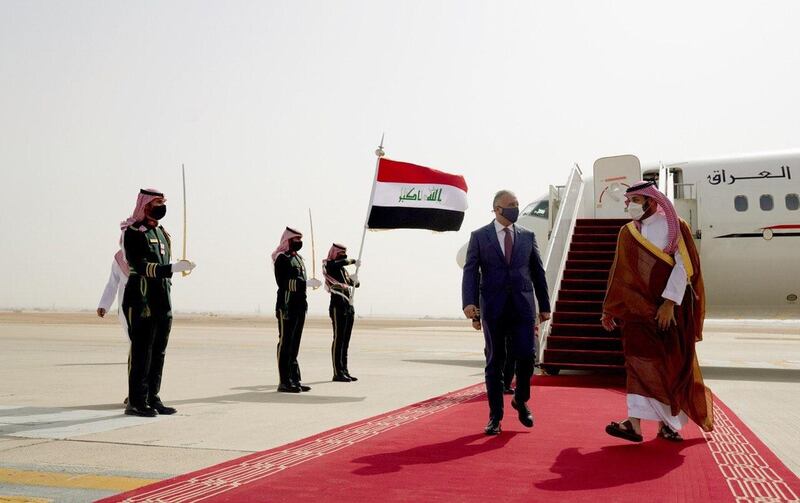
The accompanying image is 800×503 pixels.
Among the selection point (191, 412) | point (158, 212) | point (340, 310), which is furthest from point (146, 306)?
point (340, 310)

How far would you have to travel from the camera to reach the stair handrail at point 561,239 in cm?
1169

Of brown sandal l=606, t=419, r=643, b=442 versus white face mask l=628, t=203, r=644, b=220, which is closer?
brown sandal l=606, t=419, r=643, b=442

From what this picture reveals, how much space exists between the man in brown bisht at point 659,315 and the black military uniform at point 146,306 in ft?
13.5

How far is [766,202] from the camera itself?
13828 millimetres

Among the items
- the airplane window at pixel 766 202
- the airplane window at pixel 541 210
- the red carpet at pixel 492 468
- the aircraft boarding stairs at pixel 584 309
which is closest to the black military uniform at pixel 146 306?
the red carpet at pixel 492 468

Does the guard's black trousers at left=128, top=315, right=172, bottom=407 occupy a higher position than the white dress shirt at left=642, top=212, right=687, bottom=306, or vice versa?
the white dress shirt at left=642, top=212, right=687, bottom=306

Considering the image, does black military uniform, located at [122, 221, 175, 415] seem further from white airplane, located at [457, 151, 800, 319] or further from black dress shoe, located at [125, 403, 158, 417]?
white airplane, located at [457, 151, 800, 319]

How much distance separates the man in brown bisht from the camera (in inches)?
225

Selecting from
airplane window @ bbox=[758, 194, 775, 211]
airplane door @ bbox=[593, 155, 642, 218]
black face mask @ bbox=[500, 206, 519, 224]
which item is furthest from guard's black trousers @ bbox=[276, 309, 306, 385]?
airplane window @ bbox=[758, 194, 775, 211]

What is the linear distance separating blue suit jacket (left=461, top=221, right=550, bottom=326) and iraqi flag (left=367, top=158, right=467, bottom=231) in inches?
213

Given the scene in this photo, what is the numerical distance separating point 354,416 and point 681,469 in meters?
3.29

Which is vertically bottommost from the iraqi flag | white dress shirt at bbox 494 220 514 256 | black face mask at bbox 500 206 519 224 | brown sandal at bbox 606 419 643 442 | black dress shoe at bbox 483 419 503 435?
black dress shoe at bbox 483 419 503 435

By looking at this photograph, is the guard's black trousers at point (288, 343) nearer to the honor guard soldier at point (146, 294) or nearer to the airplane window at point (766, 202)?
the honor guard soldier at point (146, 294)

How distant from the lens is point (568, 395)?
29.0 ft
